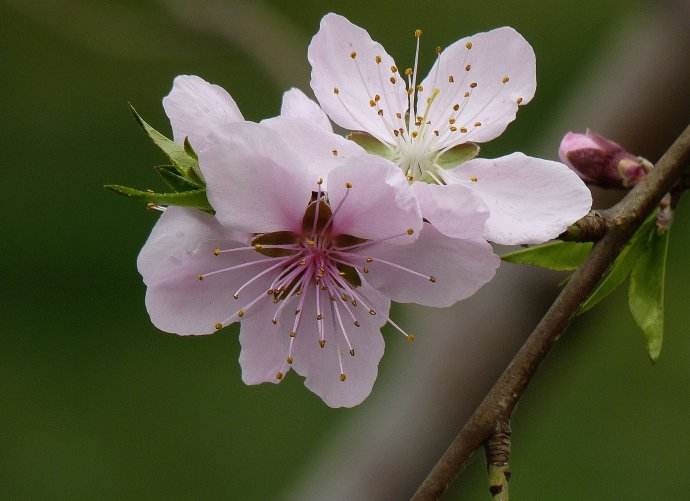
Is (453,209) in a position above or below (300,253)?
above

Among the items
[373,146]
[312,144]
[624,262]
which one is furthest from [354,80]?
[624,262]

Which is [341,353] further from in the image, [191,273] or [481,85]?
[481,85]

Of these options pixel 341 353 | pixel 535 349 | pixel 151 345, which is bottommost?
pixel 151 345

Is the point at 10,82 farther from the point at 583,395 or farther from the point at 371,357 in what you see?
the point at 371,357

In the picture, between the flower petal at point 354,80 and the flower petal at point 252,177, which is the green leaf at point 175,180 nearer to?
the flower petal at point 252,177

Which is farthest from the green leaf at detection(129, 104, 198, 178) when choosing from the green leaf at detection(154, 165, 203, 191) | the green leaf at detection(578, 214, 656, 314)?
the green leaf at detection(578, 214, 656, 314)

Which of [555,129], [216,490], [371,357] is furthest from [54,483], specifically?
[371,357]

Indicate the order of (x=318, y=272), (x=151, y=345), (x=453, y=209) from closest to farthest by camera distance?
(x=453, y=209)
(x=318, y=272)
(x=151, y=345)
